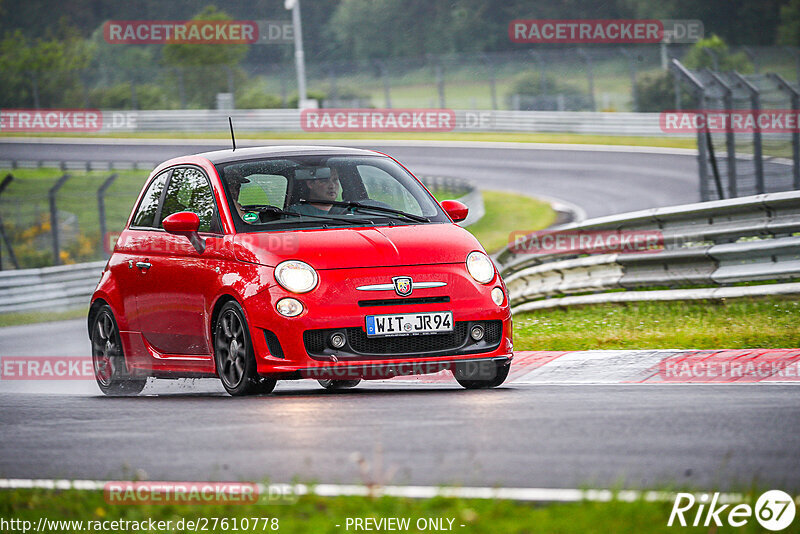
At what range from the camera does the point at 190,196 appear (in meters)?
8.90

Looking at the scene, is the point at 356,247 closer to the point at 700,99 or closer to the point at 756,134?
the point at 700,99

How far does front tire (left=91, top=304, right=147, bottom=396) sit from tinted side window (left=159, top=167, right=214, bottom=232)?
0.98m

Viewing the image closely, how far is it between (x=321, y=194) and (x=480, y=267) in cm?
125

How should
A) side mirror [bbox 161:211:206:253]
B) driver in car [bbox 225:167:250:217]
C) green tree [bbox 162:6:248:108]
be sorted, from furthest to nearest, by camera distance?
green tree [bbox 162:6:248:108], driver in car [bbox 225:167:250:217], side mirror [bbox 161:211:206:253]

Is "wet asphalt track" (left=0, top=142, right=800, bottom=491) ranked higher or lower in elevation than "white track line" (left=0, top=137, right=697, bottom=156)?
higher

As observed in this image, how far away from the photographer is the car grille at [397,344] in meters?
7.65

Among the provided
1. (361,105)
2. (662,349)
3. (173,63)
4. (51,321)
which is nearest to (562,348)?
(662,349)

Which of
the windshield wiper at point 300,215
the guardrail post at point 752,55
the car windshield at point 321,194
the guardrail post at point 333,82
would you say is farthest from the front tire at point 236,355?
the guardrail post at point 333,82

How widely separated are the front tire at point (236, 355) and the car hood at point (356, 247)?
37 cm

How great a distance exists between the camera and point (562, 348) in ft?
34.2

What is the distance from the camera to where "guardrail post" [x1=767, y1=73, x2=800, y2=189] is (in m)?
14.5

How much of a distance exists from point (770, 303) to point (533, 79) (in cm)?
4239
